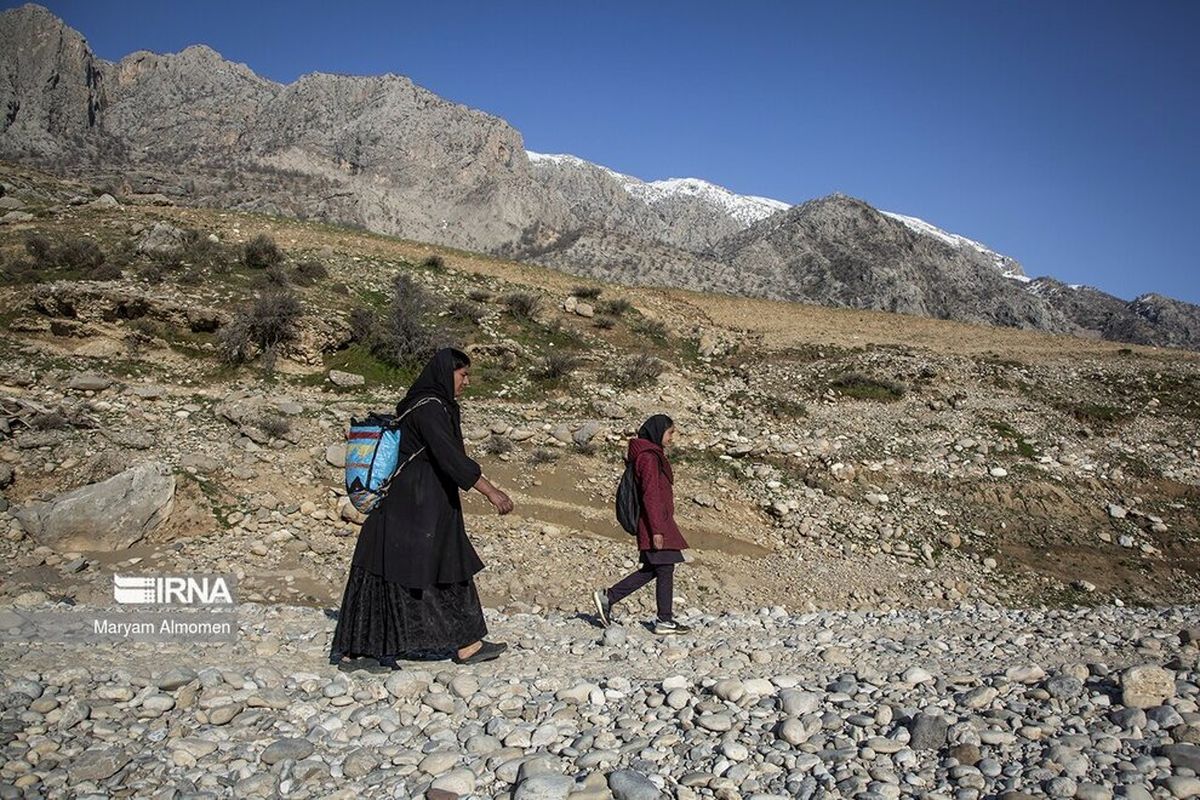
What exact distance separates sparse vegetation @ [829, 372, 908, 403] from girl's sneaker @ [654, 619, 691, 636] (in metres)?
10.6

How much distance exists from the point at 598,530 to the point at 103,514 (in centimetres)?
553

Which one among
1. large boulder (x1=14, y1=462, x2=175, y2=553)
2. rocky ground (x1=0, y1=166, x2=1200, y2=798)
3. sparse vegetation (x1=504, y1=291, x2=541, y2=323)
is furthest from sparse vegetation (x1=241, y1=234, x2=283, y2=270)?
large boulder (x1=14, y1=462, x2=175, y2=553)

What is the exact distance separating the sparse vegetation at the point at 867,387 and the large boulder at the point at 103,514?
1268 centimetres

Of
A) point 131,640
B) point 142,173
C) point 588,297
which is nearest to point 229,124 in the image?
point 142,173

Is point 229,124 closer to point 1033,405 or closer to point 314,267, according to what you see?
point 314,267

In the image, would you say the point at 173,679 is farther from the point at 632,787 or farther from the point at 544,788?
the point at 632,787

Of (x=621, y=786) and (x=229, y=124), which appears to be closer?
(x=621, y=786)

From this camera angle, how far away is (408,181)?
81188 millimetres

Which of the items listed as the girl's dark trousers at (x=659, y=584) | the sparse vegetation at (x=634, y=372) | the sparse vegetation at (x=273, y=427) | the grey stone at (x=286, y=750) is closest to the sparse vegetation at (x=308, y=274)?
the sparse vegetation at (x=273, y=427)

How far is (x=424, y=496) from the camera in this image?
445cm

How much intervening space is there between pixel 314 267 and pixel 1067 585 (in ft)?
49.3

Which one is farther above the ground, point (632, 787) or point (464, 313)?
point (464, 313)

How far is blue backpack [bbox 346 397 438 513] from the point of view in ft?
14.2

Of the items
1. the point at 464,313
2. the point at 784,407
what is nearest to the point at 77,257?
the point at 464,313
